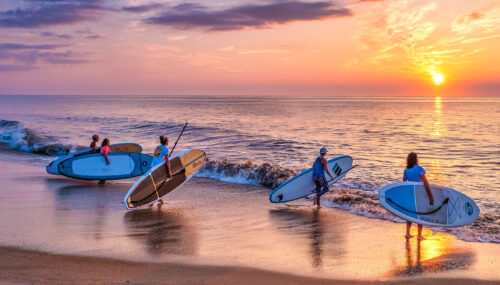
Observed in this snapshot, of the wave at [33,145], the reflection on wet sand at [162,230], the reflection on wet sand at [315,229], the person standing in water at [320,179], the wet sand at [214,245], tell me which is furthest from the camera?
the wave at [33,145]

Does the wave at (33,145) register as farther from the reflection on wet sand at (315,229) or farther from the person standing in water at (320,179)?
the reflection on wet sand at (315,229)

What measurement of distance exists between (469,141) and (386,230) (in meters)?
21.5

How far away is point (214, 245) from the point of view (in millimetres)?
7344

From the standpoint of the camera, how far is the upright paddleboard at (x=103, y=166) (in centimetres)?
1349

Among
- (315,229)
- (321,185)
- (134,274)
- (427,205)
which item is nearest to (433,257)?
(427,205)

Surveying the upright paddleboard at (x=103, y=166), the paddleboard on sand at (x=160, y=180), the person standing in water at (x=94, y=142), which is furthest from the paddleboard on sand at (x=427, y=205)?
the person standing in water at (x=94, y=142)

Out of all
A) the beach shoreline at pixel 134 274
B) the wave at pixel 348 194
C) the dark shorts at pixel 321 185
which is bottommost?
the wave at pixel 348 194

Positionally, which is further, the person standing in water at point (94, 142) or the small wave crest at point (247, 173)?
the small wave crest at point (247, 173)

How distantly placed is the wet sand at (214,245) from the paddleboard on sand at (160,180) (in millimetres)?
316

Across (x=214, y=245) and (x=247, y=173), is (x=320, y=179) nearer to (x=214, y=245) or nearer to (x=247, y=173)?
(x=247, y=173)

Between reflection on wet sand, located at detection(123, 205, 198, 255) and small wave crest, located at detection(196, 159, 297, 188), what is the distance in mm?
4534

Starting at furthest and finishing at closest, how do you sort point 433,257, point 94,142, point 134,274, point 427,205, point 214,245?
point 94,142
point 427,205
point 214,245
point 433,257
point 134,274

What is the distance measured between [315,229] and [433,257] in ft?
7.97

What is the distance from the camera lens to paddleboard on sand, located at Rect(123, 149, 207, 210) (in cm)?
998
